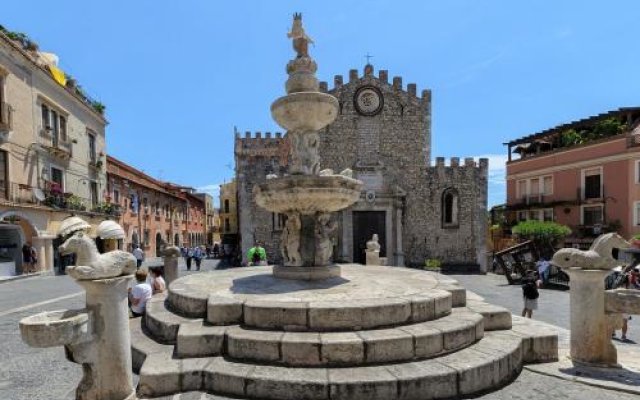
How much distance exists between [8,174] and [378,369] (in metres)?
22.4

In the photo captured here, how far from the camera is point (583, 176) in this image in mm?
29375

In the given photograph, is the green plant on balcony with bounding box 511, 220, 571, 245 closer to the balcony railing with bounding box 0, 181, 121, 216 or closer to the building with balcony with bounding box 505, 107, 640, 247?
the building with balcony with bounding box 505, 107, 640, 247

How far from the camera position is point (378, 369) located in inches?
150

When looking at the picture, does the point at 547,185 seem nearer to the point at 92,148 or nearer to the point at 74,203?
the point at 74,203

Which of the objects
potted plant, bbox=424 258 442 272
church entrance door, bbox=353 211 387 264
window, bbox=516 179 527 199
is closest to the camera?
potted plant, bbox=424 258 442 272

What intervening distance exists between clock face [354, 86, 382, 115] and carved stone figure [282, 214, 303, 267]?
19.3 m

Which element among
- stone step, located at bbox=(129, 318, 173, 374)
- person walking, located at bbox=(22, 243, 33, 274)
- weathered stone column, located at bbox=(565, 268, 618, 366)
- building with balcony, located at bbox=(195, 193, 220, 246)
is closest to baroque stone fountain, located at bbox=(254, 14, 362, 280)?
stone step, located at bbox=(129, 318, 173, 374)

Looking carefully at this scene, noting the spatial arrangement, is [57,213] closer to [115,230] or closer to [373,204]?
[373,204]

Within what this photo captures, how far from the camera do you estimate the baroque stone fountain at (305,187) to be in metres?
5.90

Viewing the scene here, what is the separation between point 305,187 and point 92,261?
10.1 feet

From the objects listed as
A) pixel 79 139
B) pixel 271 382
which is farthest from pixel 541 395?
pixel 79 139

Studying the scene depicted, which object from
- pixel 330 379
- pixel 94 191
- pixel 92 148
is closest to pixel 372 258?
pixel 330 379

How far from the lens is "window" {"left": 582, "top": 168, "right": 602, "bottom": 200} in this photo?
28.3 metres

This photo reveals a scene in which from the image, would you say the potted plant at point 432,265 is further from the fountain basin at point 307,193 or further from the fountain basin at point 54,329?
the fountain basin at point 54,329
